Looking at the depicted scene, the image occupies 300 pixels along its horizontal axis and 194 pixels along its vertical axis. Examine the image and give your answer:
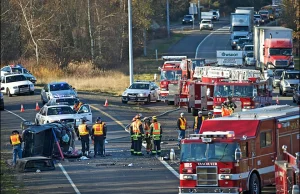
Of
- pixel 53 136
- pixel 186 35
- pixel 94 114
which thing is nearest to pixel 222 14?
pixel 186 35

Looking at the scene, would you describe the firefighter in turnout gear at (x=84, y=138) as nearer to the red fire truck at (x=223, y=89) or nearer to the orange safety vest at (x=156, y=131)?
the orange safety vest at (x=156, y=131)

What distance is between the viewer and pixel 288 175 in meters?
20.5

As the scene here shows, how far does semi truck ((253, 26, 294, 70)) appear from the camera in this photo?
61.0 m

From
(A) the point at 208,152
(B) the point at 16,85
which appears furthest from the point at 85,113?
(A) the point at 208,152

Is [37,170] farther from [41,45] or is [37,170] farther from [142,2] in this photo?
[142,2]

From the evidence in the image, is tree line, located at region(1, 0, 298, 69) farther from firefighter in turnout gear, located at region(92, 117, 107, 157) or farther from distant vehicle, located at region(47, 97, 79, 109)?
firefighter in turnout gear, located at region(92, 117, 107, 157)

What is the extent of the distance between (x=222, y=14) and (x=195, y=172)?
353ft

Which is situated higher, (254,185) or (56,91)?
(56,91)

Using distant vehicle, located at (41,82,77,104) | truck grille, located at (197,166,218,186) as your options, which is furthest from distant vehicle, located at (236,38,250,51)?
truck grille, located at (197,166,218,186)

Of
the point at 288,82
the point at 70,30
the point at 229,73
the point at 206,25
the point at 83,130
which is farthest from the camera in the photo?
the point at 206,25

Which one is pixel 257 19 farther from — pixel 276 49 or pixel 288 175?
pixel 288 175

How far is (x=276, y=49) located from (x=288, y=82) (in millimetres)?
9794

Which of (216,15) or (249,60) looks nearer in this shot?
(249,60)

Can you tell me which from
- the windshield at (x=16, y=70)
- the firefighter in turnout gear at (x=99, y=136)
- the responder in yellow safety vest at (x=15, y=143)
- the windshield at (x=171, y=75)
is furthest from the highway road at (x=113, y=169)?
the windshield at (x=16, y=70)
